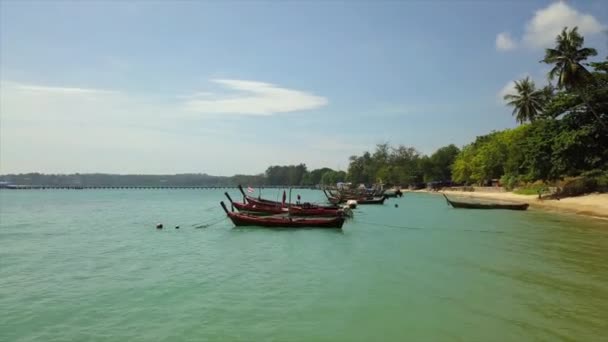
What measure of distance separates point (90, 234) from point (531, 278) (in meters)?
26.7

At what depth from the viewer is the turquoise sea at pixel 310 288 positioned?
1013cm

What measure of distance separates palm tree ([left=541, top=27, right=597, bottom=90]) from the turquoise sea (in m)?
18.6

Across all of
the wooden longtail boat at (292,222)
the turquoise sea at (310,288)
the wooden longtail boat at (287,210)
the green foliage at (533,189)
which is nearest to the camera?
the turquoise sea at (310,288)

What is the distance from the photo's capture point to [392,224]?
109 ft

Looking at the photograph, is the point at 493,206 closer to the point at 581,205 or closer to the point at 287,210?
the point at 581,205

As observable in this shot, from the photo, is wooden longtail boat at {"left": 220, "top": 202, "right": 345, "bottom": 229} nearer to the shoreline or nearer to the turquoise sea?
the turquoise sea

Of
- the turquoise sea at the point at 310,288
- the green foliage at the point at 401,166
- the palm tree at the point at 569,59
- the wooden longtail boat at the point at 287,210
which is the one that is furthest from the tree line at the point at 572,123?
the green foliage at the point at 401,166

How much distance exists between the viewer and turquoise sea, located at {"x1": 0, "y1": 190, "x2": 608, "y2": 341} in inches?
399

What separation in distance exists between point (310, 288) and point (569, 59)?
Result: 3744cm

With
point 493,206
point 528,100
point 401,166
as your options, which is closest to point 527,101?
point 528,100

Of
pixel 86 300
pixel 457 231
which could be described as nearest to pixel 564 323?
pixel 86 300

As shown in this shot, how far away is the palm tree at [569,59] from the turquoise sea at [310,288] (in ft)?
61.1

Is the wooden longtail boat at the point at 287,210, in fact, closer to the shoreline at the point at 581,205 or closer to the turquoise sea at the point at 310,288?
the turquoise sea at the point at 310,288

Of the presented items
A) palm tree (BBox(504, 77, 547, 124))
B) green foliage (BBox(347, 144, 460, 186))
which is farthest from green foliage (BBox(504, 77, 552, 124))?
green foliage (BBox(347, 144, 460, 186))
